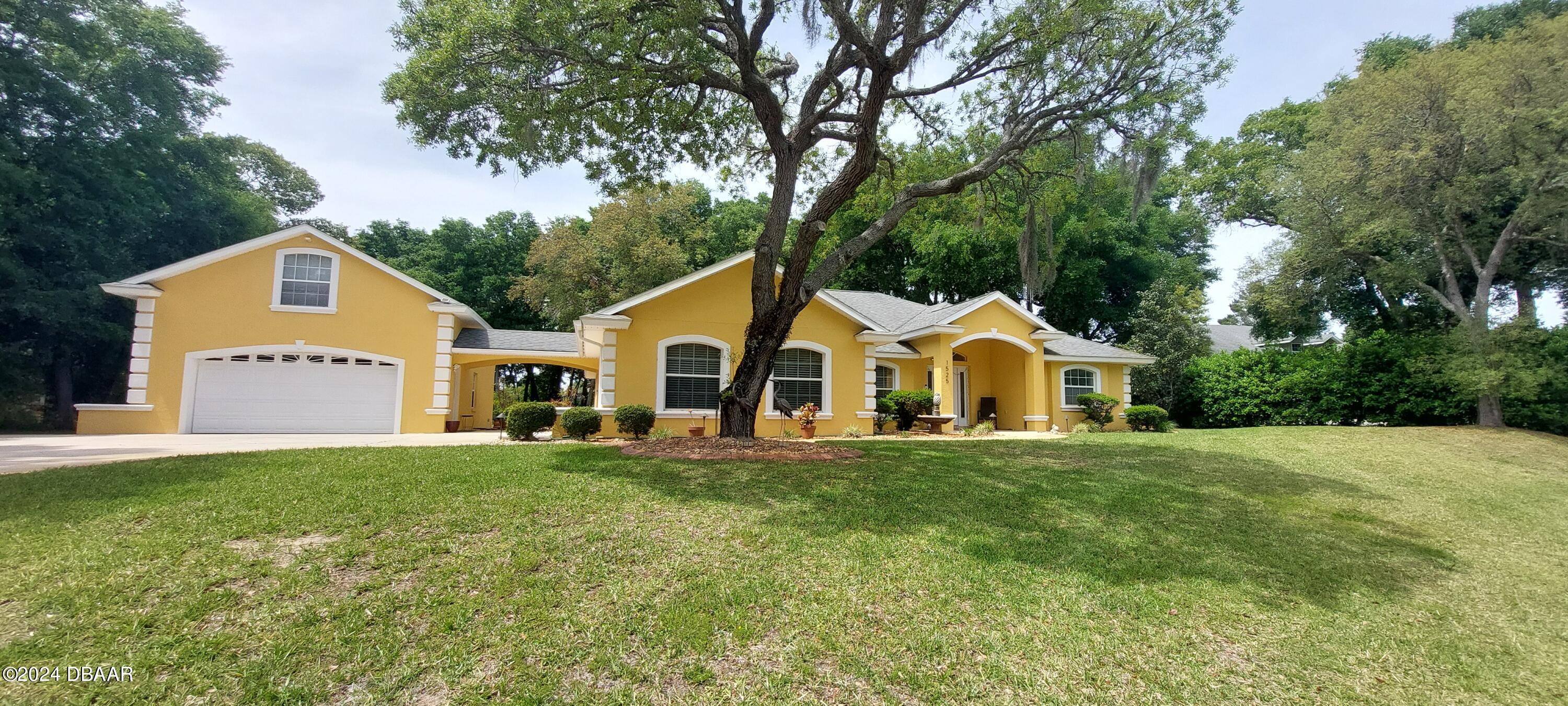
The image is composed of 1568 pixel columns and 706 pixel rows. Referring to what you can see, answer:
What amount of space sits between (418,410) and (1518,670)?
18581mm

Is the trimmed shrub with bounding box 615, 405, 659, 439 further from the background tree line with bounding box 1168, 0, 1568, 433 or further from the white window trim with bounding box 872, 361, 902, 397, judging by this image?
the background tree line with bounding box 1168, 0, 1568, 433

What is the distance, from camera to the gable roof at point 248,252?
13.7 metres

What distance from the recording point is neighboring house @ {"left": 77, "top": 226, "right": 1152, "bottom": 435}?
13992mm

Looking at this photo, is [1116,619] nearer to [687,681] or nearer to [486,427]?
[687,681]

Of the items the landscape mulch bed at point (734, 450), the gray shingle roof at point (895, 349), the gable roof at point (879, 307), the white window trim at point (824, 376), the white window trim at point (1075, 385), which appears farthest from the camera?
the white window trim at point (1075, 385)

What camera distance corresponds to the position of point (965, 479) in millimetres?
8359

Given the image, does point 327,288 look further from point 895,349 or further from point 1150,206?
point 1150,206

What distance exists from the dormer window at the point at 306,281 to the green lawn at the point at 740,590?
325 inches

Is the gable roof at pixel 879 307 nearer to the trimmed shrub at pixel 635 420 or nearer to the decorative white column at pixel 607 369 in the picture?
the decorative white column at pixel 607 369

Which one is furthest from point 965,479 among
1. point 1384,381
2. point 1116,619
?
point 1384,381

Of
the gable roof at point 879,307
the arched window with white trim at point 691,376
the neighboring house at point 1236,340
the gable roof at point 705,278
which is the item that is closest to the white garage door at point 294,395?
the gable roof at point 879,307

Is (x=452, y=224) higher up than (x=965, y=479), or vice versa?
(x=452, y=224)

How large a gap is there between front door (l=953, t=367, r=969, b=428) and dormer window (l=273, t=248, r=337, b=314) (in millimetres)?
17903

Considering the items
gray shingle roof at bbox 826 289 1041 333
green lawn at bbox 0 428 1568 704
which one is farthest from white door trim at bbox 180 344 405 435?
gray shingle roof at bbox 826 289 1041 333
